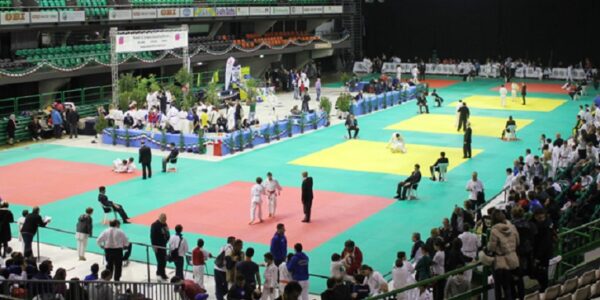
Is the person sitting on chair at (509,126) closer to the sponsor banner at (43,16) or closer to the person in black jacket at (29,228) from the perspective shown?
the person in black jacket at (29,228)

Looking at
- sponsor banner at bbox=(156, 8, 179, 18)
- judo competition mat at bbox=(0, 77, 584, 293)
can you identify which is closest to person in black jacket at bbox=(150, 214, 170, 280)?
judo competition mat at bbox=(0, 77, 584, 293)

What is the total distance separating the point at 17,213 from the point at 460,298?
52.3 feet

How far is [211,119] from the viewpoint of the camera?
35.5 metres

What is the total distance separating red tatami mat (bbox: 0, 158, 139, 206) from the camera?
85.0 ft

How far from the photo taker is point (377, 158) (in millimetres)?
31500

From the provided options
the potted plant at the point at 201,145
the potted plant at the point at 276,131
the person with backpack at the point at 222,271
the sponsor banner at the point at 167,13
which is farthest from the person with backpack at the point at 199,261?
the sponsor banner at the point at 167,13

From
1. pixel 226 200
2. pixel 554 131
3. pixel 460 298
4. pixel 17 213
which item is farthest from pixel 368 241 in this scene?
pixel 554 131

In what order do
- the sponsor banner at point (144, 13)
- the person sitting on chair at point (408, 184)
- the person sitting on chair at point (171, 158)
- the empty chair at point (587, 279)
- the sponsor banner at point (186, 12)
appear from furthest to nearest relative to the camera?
the sponsor banner at point (186, 12), the sponsor banner at point (144, 13), the person sitting on chair at point (171, 158), the person sitting on chair at point (408, 184), the empty chair at point (587, 279)

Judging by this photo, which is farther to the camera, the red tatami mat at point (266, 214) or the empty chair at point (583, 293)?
the red tatami mat at point (266, 214)

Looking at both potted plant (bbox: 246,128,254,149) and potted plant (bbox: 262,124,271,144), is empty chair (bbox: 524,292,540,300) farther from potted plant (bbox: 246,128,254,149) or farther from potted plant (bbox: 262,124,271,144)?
potted plant (bbox: 262,124,271,144)

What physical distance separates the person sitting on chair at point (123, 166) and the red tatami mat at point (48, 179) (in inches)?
10.5

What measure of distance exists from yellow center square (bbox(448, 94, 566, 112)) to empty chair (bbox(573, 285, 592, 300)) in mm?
33482

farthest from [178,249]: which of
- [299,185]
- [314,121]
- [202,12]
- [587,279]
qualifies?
[202,12]

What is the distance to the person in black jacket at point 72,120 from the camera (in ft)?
118
